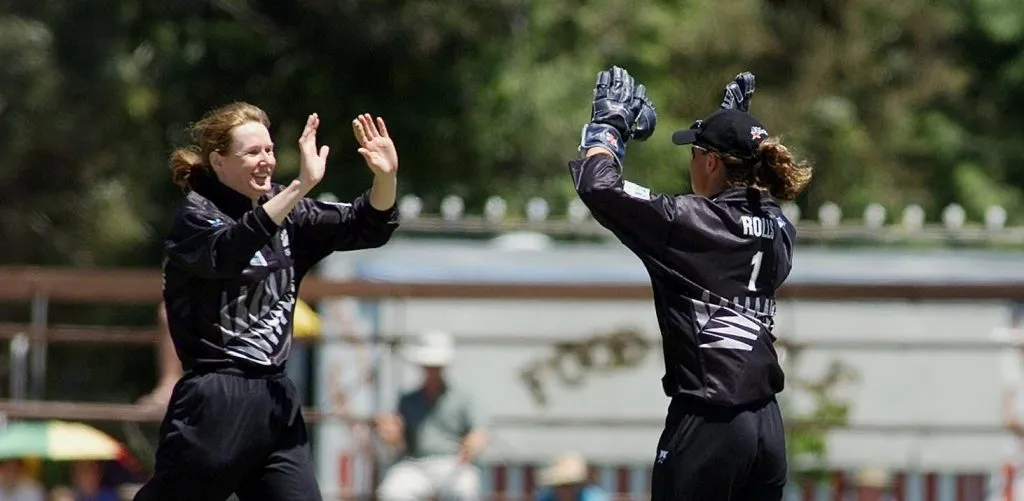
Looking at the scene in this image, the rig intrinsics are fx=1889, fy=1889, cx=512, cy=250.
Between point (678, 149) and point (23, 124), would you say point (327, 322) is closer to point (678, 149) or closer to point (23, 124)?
point (23, 124)

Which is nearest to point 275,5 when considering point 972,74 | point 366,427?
Answer: point 366,427

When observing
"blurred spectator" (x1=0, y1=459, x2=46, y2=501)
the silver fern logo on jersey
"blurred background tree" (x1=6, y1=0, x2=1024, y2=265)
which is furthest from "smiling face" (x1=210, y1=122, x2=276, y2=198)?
"blurred background tree" (x1=6, y1=0, x2=1024, y2=265)

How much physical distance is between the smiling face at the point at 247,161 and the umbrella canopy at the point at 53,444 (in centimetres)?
513

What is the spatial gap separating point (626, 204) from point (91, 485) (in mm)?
6137

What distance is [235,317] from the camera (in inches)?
201

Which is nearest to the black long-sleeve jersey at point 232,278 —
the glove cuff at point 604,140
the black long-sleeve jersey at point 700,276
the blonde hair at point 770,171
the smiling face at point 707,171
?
the glove cuff at point 604,140

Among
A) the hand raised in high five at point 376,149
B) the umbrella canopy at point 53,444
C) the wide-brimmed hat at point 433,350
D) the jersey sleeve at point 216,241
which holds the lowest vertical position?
the umbrella canopy at point 53,444

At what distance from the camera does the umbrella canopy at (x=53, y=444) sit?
9.99 meters

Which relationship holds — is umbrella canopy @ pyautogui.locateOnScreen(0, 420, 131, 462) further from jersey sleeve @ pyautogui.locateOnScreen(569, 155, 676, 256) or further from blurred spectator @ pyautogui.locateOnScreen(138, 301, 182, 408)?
jersey sleeve @ pyautogui.locateOnScreen(569, 155, 676, 256)

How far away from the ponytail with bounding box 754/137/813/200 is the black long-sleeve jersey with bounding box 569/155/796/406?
0.12m

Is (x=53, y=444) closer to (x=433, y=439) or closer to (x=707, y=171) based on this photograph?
(x=433, y=439)

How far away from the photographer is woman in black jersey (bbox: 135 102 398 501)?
5.04m

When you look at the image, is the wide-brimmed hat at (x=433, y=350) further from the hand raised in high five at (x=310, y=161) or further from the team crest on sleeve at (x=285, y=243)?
the hand raised in high five at (x=310, y=161)

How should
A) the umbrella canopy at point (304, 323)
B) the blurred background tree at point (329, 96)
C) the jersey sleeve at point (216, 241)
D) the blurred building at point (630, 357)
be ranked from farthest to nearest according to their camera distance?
the blurred background tree at point (329, 96) → the blurred building at point (630, 357) → the umbrella canopy at point (304, 323) → the jersey sleeve at point (216, 241)
